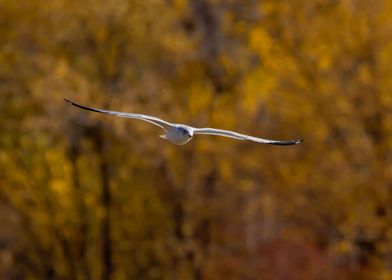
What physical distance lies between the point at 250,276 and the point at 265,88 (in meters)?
3.04

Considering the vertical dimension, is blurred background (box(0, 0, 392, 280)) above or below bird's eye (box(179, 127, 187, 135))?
above

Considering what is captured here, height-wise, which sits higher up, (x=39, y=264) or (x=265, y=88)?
(x=265, y=88)

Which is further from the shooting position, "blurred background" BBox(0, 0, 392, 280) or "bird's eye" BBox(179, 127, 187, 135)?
"blurred background" BBox(0, 0, 392, 280)

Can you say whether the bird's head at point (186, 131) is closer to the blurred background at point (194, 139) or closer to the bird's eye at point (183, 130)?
the bird's eye at point (183, 130)

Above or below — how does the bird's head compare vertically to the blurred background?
below

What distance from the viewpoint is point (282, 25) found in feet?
65.5

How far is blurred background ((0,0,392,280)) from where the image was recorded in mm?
18891

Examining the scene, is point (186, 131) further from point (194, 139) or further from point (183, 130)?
point (194, 139)

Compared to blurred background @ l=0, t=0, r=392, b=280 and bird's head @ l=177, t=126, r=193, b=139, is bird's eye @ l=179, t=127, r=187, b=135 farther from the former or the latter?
blurred background @ l=0, t=0, r=392, b=280

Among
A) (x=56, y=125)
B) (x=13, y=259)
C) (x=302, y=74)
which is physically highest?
(x=302, y=74)

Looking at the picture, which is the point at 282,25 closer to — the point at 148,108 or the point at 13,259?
the point at 148,108

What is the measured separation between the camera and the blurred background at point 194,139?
1889 cm

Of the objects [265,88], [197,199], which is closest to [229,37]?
[265,88]

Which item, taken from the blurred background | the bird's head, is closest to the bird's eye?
the bird's head
